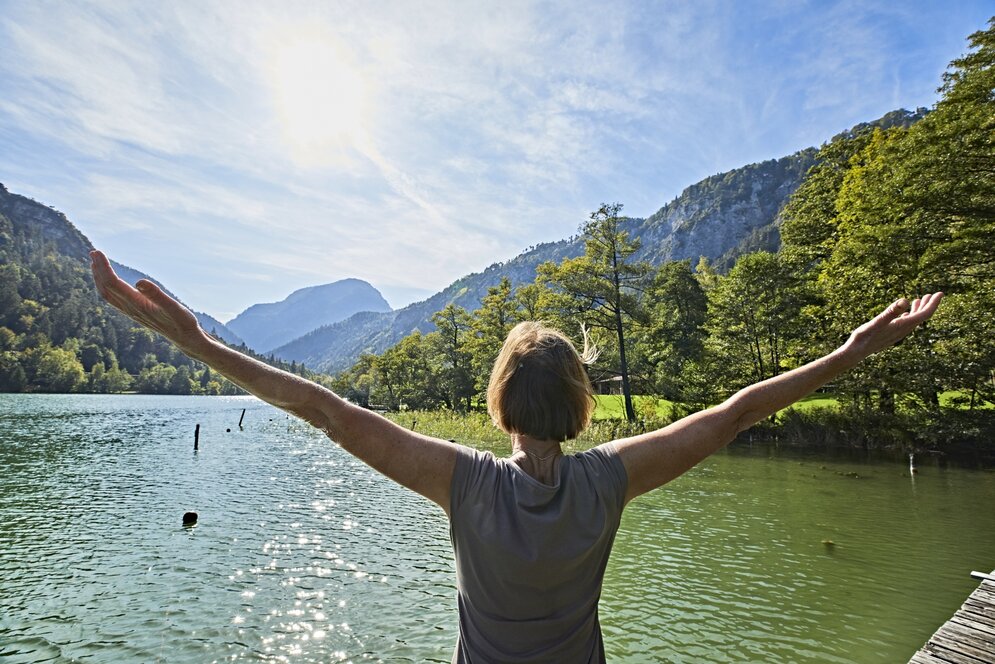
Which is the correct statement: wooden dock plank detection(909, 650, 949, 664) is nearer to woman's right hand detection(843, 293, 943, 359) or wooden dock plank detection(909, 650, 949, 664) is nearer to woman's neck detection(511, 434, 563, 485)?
woman's right hand detection(843, 293, 943, 359)

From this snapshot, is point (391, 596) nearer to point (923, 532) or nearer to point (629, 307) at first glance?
point (923, 532)

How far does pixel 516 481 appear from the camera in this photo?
1650mm

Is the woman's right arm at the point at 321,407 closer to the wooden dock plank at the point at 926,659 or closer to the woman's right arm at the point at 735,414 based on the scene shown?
the woman's right arm at the point at 735,414

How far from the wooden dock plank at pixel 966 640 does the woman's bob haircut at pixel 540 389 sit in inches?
231

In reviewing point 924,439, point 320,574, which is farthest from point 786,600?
point 924,439

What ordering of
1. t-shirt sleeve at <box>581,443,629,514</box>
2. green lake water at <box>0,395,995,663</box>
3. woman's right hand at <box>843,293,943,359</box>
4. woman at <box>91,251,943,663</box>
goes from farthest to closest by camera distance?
1. green lake water at <box>0,395,995,663</box>
2. woman's right hand at <box>843,293,943,359</box>
3. t-shirt sleeve at <box>581,443,629,514</box>
4. woman at <box>91,251,943,663</box>

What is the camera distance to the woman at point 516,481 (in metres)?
1.59

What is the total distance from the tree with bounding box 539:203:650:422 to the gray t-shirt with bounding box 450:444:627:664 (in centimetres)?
3397

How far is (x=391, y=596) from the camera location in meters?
9.70

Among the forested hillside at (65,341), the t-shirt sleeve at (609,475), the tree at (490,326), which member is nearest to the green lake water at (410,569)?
the t-shirt sleeve at (609,475)

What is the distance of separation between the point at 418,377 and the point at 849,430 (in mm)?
41870

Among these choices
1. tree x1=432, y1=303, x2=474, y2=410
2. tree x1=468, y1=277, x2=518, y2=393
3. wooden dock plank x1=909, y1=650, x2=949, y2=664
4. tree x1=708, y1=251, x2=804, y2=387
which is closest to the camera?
wooden dock plank x1=909, y1=650, x2=949, y2=664

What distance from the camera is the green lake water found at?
25.9 feet

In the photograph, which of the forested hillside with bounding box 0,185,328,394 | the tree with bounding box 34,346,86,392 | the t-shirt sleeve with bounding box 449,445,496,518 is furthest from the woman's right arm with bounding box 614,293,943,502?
the tree with bounding box 34,346,86,392
